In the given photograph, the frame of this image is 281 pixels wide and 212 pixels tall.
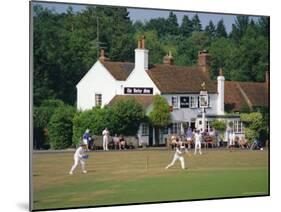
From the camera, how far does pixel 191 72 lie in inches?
472

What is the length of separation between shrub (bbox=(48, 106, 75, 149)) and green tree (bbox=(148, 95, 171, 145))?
56.0 inches

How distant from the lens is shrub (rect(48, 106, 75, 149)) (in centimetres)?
1080

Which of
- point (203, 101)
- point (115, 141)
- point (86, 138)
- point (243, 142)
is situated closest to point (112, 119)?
point (115, 141)

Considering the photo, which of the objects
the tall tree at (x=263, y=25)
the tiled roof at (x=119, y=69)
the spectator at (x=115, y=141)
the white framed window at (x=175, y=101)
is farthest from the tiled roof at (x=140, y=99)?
the tall tree at (x=263, y=25)

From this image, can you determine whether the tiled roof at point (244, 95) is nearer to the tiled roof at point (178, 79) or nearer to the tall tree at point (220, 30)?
the tiled roof at point (178, 79)

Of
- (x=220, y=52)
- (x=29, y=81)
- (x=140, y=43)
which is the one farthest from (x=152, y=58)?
(x=29, y=81)

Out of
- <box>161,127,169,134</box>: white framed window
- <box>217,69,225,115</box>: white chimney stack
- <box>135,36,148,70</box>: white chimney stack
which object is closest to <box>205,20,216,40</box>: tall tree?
<box>217,69,225,115</box>: white chimney stack

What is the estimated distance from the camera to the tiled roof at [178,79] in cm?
1170

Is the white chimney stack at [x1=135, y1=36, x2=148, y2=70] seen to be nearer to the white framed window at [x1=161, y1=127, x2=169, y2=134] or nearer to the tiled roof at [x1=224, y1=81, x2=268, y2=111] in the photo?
the white framed window at [x1=161, y1=127, x2=169, y2=134]

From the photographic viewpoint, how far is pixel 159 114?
11.6m

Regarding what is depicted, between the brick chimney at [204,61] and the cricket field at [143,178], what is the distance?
1436 mm

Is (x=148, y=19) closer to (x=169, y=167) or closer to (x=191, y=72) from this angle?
(x=191, y=72)

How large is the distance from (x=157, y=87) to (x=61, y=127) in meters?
1.85

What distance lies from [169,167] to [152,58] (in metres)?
1.86
